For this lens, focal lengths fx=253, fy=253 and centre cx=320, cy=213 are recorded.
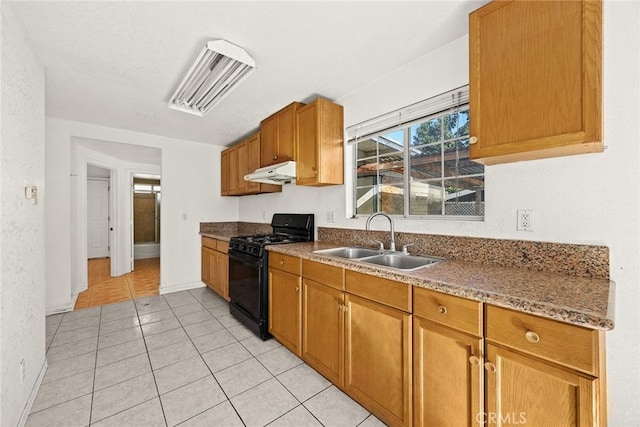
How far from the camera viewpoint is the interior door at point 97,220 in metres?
6.33

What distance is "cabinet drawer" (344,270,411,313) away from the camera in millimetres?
1288

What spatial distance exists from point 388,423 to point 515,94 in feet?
5.93

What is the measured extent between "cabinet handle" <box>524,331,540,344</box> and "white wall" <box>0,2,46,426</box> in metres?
2.30

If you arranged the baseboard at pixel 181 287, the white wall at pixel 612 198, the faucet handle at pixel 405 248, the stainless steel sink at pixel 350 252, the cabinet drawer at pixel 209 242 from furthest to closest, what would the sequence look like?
the baseboard at pixel 181 287 < the cabinet drawer at pixel 209 242 < the stainless steel sink at pixel 350 252 < the faucet handle at pixel 405 248 < the white wall at pixel 612 198

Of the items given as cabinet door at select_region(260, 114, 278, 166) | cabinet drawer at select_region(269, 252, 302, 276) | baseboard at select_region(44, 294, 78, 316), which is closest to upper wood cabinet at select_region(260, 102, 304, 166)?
cabinet door at select_region(260, 114, 278, 166)

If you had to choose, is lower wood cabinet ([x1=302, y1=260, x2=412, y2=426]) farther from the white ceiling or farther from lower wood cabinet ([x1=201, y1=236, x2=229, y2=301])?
lower wood cabinet ([x1=201, y1=236, x2=229, y2=301])

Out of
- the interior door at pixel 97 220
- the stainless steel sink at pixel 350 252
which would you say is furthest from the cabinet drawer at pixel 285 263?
the interior door at pixel 97 220

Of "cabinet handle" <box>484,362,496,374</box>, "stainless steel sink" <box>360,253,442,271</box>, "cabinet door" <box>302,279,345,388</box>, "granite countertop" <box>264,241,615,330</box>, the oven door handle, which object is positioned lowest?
"cabinet door" <box>302,279,345,388</box>

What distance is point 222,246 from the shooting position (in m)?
3.36

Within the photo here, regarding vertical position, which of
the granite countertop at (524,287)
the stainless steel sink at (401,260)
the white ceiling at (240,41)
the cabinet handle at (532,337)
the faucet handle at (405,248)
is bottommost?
the cabinet handle at (532,337)

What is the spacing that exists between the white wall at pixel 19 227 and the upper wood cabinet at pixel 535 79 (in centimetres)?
242

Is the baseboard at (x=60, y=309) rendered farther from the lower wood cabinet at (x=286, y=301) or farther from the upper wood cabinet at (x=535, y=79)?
the upper wood cabinet at (x=535, y=79)

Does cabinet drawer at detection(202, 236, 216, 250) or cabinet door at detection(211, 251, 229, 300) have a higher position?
cabinet drawer at detection(202, 236, 216, 250)

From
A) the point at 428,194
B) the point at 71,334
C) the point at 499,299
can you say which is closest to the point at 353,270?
the point at 499,299
